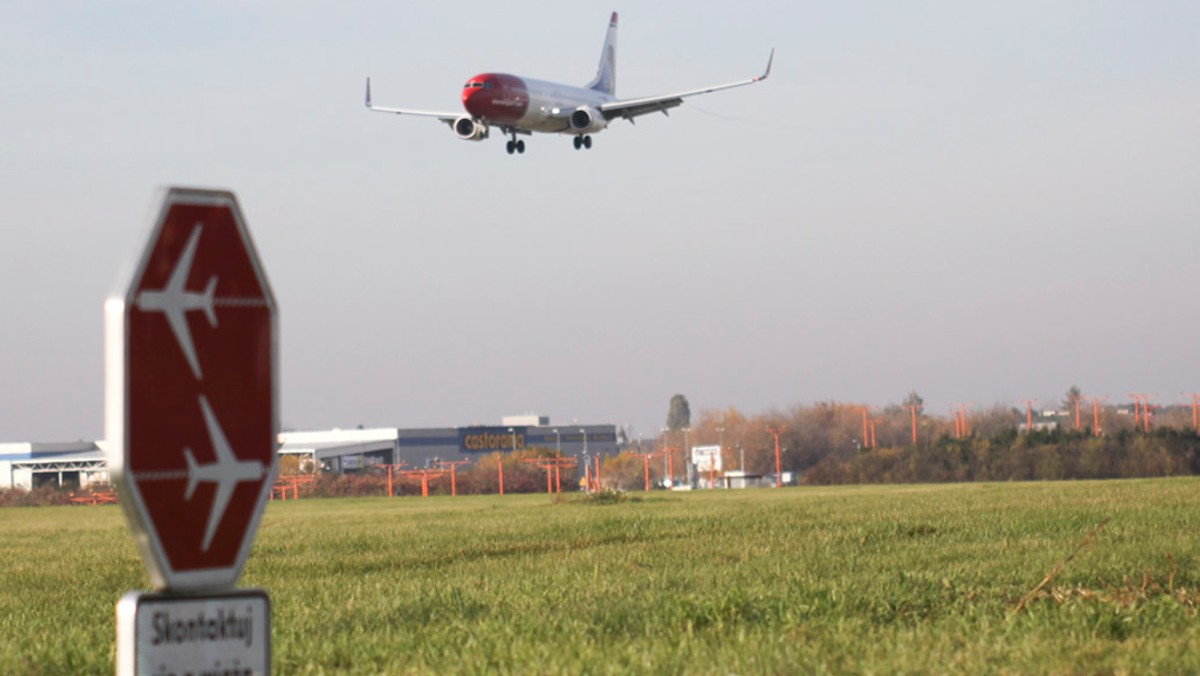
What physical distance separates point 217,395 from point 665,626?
560 cm

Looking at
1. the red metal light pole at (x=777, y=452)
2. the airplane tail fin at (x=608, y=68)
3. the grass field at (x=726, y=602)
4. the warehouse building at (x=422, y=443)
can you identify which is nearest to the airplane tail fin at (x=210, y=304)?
the grass field at (x=726, y=602)

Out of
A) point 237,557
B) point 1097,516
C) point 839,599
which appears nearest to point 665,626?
point 839,599

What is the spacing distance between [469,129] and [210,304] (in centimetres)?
4495

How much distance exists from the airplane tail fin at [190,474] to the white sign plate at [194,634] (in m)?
0.20

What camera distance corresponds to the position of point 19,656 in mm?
8062

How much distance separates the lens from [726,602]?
28.5 feet

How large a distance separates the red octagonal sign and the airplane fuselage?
43.1 metres

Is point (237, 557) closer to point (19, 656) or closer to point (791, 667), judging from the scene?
point (791, 667)

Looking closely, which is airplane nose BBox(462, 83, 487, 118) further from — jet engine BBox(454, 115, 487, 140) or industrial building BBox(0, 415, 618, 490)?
industrial building BBox(0, 415, 618, 490)

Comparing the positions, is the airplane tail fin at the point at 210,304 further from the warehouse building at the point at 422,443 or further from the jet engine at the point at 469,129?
the warehouse building at the point at 422,443

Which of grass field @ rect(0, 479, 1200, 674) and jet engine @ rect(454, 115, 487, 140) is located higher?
jet engine @ rect(454, 115, 487, 140)

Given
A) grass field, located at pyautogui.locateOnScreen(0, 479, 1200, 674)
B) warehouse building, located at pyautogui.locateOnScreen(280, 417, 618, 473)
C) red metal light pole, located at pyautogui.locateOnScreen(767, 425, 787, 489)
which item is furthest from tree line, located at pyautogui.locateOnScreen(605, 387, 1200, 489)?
grass field, located at pyautogui.locateOnScreen(0, 479, 1200, 674)

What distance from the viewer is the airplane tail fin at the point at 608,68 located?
68.1m

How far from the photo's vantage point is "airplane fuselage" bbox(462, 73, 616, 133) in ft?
150
